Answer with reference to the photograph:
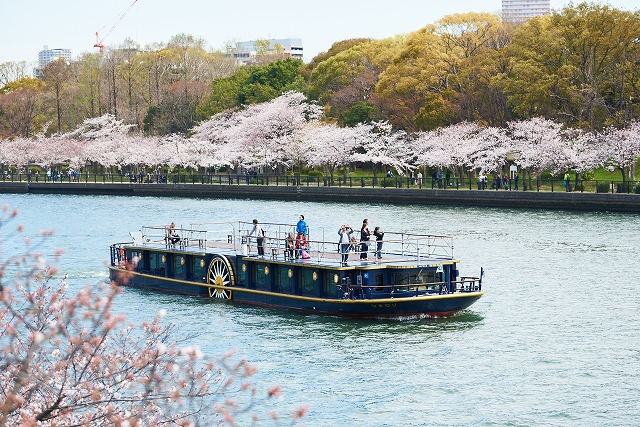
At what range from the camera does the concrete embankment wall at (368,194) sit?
76.2 m

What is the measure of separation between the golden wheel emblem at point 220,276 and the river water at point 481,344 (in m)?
1.12

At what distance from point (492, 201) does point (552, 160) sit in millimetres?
7483

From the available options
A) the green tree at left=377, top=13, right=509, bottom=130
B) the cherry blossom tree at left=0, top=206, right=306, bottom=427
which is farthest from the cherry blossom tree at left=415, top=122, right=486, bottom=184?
the cherry blossom tree at left=0, top=206, right=306, bottom=427

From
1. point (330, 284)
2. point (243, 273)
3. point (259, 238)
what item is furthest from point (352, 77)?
point (330, 284)

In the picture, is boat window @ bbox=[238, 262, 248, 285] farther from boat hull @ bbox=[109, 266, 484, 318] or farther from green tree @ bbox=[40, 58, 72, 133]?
green tree @ bbox=[40, 58, 72, 133]

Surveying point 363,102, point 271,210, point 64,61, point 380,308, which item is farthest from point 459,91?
point 64,61

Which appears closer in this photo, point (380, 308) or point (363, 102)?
point (380, 308)

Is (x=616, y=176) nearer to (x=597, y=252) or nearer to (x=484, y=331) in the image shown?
(x=597, y=252)

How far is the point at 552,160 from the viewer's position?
8631 cm

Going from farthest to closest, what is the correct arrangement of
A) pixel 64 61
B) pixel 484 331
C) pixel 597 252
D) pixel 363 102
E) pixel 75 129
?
pixel 64 61 < pixel 75 129 < pixel 363 102 < pixel 597 252 < pixel 484 331

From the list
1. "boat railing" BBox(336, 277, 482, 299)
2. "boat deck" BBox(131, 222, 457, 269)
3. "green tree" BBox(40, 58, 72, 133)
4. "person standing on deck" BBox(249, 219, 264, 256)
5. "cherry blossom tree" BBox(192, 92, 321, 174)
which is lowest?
"boat railing" BBox(336, 277, 482, 299)

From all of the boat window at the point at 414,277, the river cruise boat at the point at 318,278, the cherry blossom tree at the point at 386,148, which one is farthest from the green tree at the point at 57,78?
the boat window at the point at 414,277

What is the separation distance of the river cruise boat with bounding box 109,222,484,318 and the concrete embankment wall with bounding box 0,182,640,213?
37216 millimetres

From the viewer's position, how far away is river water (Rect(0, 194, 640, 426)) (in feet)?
90.2
